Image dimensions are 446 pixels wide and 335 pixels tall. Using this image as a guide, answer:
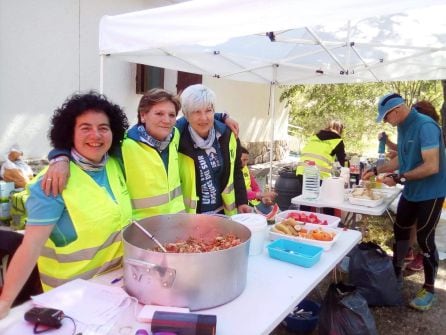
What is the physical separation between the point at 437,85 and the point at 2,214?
1296 cm

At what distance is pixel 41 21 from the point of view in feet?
16.4

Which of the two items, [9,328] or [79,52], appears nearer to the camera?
[9,328]

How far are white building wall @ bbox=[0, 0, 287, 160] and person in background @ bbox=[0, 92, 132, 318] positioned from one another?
388 cm

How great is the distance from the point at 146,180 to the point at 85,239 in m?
0.46

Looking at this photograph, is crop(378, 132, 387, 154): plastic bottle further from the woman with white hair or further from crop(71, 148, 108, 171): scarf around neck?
crop(71, 148, 108, 171): scarf around neck

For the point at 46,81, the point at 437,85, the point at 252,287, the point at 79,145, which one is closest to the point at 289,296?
the point at 252,287

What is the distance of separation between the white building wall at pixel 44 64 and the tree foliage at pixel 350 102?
6580 mm

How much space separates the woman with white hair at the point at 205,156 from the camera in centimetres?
215

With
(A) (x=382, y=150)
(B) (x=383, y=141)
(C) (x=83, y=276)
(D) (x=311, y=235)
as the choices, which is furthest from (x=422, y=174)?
(C) (x=83, y=276)

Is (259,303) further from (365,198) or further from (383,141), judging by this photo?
(383,141)

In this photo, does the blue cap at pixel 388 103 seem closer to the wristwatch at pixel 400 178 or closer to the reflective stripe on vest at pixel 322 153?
the wristwatch at pixel 400 178

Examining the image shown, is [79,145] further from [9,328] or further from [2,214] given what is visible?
[2,214]

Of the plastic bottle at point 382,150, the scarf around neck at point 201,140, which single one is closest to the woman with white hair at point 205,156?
the scarf around neck at point 201,140

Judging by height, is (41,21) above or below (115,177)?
above
